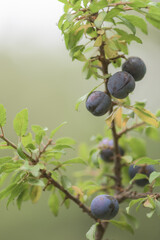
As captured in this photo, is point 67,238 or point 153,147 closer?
point 153,147

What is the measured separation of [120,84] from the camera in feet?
2.75

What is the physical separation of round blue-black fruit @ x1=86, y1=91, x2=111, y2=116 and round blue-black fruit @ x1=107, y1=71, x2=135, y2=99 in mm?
33

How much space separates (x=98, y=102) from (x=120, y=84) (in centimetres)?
8

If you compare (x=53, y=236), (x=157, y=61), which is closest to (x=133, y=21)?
(x=53, y=236)

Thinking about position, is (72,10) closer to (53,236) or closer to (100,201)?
(100,201)

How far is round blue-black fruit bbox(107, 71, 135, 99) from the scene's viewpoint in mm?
845

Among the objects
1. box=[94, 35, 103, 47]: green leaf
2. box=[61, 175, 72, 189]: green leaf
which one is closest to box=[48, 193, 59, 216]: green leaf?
box=[61, 175, 72, 189]: green leaf

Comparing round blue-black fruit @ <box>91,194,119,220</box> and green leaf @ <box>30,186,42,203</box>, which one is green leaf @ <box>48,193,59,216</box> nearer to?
green leaf @ <box>30,186,42,203</box>

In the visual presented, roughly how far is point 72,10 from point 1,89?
10.9ft

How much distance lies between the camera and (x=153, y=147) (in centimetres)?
226

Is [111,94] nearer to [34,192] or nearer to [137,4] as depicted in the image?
[137,4]

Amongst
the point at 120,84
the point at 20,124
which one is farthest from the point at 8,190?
the point at 120,84

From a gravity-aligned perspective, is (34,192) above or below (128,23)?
below

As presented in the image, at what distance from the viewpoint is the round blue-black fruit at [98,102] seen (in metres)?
0.87
